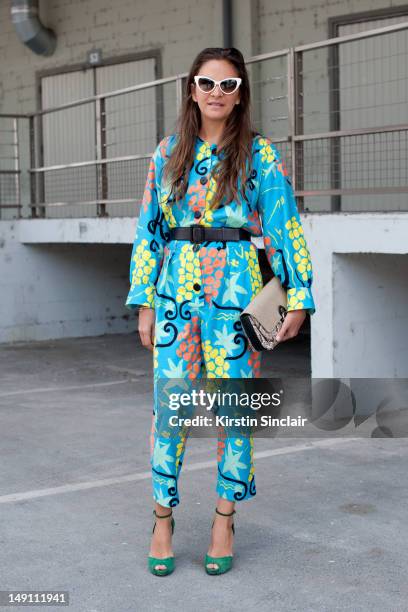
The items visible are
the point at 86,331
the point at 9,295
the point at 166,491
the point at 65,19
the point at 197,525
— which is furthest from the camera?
the point at 65,19

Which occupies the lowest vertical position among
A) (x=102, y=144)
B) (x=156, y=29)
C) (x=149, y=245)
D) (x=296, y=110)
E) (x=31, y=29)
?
(x=149, y=245)

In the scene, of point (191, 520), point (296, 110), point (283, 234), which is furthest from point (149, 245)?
point (296, 110)

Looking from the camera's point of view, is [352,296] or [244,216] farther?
[352,296]

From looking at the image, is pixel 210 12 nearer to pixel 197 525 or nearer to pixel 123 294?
pixel 123 294

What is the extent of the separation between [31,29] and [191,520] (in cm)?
998

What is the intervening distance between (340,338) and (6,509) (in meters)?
2.60

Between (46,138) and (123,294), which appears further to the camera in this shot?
(46,138)

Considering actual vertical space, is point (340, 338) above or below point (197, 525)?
above

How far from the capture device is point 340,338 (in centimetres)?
604

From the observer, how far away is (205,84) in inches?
132

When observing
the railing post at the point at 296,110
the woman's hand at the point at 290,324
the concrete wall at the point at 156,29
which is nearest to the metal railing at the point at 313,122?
the railing post at the point at 296,110

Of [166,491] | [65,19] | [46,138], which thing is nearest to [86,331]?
[46,138]

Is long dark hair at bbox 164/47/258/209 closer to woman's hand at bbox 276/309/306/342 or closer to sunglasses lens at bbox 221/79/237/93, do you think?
sunglasses lens at bbox 221/79/237/93

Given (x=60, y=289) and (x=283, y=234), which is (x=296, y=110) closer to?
(x=283, y=234)
